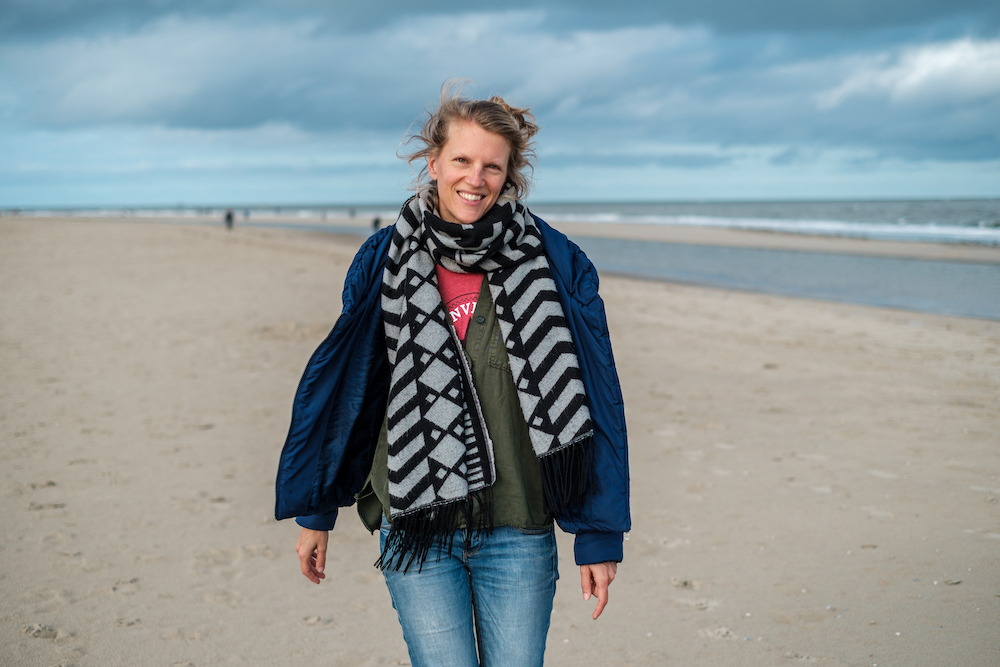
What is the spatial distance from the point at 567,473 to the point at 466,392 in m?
0.34

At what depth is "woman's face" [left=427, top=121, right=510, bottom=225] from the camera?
187 centimetres

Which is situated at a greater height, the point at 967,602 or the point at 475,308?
the point at 475,308

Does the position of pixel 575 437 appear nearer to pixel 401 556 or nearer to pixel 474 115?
pixel 401 556

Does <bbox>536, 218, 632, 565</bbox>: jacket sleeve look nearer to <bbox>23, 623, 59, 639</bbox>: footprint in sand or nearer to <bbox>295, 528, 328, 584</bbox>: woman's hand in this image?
<bbox>295, 528, 328, 584</bbox>: woman's hand

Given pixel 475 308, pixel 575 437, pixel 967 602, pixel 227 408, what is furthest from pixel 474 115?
pixel 227 408

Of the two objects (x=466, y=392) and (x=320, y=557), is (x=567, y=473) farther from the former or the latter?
(x=320, y=557)

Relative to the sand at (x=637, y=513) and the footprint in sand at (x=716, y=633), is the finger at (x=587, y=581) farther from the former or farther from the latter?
the footprint in sand at (x=716, y=633)

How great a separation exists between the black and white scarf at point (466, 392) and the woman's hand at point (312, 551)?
0.75 feet

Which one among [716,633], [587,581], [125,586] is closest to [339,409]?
[587,581]

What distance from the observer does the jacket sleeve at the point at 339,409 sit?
193 cm

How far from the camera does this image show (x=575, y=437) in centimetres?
184

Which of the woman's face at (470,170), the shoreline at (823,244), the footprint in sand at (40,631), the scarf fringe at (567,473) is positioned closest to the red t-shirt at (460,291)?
the woman's face at (470,170)

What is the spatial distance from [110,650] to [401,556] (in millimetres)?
2079

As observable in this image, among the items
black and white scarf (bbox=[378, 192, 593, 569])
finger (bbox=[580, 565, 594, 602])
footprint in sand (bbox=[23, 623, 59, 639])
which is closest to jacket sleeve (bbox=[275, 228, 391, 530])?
black and white scarf (bbox=[378, 192, 593, 569])
